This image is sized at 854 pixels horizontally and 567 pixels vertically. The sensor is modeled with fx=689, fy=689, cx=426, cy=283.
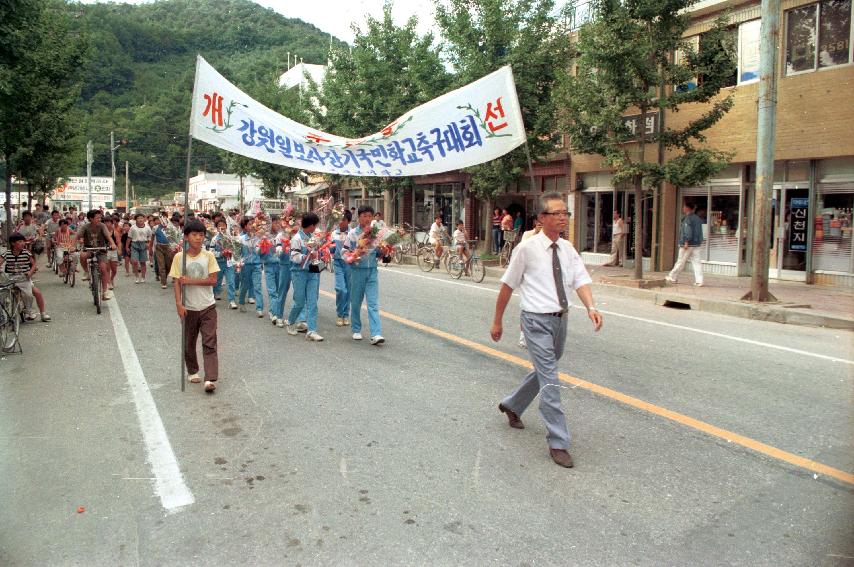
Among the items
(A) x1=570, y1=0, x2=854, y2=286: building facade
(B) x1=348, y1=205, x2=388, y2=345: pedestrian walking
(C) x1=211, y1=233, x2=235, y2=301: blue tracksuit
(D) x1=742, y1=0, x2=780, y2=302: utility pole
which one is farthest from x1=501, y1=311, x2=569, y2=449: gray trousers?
(A) x1=570, y1=0, x2=854, y2=286: building facade

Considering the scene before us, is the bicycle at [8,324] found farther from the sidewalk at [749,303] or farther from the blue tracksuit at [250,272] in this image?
the sidewalk at [749,303]

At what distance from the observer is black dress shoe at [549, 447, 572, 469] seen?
15.1ft

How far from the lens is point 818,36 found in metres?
16.1

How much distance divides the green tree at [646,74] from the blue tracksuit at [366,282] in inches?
353

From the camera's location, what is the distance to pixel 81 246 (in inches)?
502

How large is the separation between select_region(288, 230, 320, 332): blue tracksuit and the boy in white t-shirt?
2.32 metres

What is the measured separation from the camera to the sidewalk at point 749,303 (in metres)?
11.6

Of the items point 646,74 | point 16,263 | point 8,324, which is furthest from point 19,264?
point 646,74

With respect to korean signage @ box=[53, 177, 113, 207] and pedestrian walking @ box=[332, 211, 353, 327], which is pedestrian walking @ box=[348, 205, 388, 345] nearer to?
pedestrian walking @ box=[332, 211, 353, 327]

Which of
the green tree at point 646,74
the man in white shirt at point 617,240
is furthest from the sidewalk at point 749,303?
the man in white shirt at point 617,240

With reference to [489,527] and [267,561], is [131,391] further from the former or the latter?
[489,527]

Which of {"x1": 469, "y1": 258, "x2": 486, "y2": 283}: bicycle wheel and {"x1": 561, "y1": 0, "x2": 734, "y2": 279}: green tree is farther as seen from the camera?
{"x1": 469, "y1": 258, "x2": 486, "y2": 283}: bicycle wheel

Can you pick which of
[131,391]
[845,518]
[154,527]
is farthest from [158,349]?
[845,518]

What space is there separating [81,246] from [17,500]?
→ 9.68 meters
